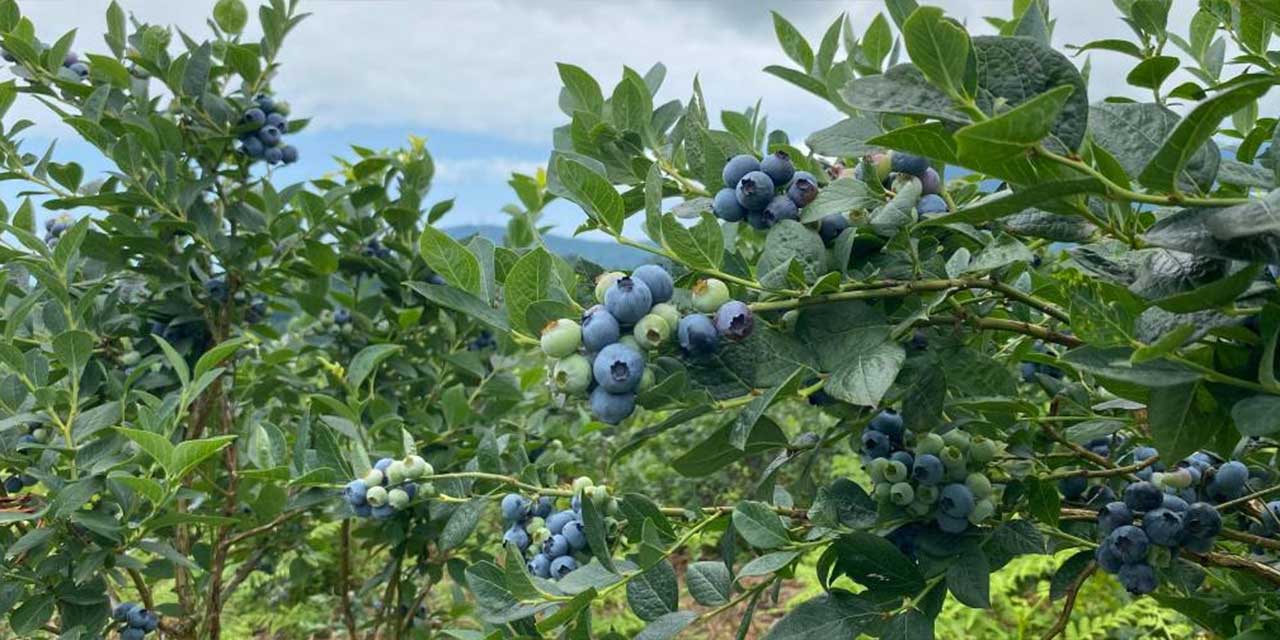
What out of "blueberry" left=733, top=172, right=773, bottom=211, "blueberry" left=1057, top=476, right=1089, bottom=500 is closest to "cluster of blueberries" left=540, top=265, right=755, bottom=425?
"blueberry" left=733, top=172, right=773, bottom=211

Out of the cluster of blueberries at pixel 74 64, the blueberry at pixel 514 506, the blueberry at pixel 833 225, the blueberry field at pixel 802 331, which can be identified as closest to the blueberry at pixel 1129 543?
the blueberry field at pixel 802 331

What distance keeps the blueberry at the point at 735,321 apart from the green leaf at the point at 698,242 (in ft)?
0.28

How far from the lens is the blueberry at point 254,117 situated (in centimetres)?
230

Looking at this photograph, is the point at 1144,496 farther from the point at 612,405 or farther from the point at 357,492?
the point at 357,492

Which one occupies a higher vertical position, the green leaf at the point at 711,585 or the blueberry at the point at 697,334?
the blueberry at the point at 697,334

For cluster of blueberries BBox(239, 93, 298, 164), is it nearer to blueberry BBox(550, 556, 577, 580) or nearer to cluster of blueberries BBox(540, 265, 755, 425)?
blueberry BBox(550, 556, 577, 580)

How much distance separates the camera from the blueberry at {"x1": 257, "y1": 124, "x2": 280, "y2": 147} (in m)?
2.32

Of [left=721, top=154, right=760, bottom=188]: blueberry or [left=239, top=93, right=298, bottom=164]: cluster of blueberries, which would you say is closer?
[left=721, top=154, right=760, bottom=188]: blueberry

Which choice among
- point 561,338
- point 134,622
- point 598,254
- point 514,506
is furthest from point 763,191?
point 598,254

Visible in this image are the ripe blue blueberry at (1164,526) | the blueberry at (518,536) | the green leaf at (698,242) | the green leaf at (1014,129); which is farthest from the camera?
the blueberry at (518,536)

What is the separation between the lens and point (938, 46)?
0.67m

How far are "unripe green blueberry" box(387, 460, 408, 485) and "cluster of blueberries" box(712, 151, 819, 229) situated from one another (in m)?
0.55

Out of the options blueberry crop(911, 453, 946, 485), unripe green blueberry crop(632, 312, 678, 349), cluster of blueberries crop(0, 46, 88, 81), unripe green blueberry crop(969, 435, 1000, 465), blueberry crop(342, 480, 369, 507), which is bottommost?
unripe green blueberry crop(969, 435, 1000, 465)

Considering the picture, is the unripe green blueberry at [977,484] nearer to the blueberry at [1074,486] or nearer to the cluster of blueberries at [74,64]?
the blueberry at [1074,486]
